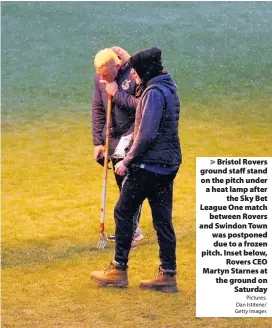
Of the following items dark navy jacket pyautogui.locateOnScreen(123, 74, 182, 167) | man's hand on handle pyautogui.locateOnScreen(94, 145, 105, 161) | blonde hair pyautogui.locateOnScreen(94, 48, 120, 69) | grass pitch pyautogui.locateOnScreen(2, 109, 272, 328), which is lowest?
grass pitch pyautogui.locateOnScreen(2, 109, 272, 328)

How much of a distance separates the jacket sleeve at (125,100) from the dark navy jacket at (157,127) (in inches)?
17.3

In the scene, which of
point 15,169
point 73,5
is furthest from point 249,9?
point 15,169

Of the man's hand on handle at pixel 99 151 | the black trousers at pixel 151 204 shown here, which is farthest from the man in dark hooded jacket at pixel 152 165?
the man's hand on handle at pixel 99 151

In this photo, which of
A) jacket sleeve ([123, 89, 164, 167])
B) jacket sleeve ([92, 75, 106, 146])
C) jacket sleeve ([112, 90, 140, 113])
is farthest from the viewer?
jacket sleeve ([92, 75, 106, 146])

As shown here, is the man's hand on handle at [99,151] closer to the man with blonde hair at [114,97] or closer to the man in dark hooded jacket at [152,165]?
the man with blonde hair at [114,97]

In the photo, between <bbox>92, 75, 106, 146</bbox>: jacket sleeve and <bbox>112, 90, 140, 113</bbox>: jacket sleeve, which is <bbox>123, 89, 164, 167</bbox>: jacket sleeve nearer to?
<bbox>112, 90, 140, 113</bbox>: jacket sleeve

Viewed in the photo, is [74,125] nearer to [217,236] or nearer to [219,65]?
[219,65]

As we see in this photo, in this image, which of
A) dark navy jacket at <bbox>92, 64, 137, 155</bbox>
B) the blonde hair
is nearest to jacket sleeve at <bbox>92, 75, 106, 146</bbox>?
dark navy jacket at <bbox>92, 64, 137, 155</bbox>

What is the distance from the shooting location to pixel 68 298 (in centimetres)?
538

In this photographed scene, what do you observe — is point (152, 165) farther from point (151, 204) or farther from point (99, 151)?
point (99, 151)

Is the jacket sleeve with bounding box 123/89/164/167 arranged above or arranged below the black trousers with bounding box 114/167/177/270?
above

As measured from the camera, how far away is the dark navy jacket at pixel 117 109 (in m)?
5.61

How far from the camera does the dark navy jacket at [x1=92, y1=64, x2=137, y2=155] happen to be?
5.61m

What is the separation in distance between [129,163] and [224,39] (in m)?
11.1
